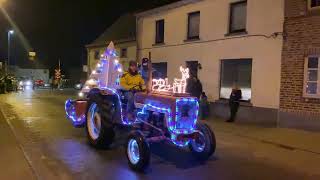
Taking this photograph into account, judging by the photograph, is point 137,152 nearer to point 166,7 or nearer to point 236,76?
point 236,76

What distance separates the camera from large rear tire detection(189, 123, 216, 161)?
9.38 m

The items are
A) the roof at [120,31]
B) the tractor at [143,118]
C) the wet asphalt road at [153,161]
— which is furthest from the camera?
the roof at [120,31]

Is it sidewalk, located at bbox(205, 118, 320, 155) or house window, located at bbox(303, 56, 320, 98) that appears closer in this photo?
sidewalk, located at bbox(205, 118, 320, 155)

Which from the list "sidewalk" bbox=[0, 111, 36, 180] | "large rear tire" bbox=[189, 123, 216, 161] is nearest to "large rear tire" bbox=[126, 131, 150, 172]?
"large rear tire" bbox=[189, 123, 216, 161]

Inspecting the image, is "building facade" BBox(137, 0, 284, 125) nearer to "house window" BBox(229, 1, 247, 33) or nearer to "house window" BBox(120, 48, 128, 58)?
"house window" BBox(229, 1, 247, 33)

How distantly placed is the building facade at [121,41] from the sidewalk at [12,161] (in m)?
18.1

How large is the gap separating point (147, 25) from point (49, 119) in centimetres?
1024

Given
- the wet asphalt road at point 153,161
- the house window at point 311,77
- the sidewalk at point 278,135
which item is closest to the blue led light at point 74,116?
the wet asphalt road at point 153,161

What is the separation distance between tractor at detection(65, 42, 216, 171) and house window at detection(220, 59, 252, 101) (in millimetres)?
6722

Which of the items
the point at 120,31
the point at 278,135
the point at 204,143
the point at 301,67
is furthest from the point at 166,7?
the point at 204,143

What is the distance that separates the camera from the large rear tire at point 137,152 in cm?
839

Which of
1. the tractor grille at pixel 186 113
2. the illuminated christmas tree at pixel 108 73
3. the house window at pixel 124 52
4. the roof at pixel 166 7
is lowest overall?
the tractor grille at pixel 186 113

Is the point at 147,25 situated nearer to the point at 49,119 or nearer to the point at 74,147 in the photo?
the point at 49,119

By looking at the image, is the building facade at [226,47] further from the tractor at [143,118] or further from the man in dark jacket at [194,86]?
the tractor at [143,118]
